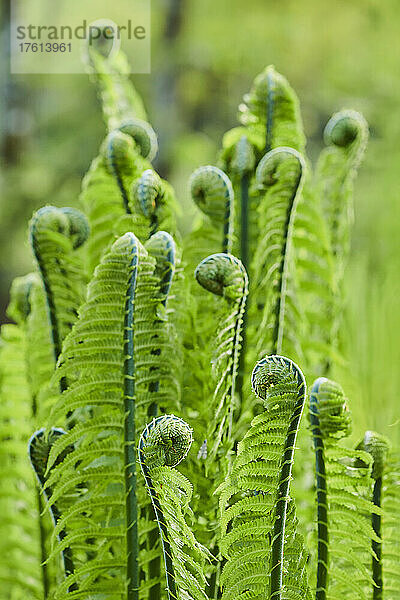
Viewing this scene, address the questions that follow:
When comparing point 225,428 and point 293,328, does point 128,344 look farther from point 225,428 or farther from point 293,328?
point 293,328

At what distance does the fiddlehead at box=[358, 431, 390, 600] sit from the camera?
A: 45 cm

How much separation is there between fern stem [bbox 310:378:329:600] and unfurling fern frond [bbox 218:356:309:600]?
0.10 ft

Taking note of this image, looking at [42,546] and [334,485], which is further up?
[334,485]

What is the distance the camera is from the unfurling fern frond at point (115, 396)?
0.43m

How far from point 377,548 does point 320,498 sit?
8cm

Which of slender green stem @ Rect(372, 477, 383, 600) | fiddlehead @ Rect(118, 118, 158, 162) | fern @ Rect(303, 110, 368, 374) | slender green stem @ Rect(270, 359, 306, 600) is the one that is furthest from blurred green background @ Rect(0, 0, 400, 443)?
slender green stem @ Rect(270, 359, 306, 600)

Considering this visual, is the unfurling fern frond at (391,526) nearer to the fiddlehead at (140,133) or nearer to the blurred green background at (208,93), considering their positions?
the fiddlehead at (140,133)

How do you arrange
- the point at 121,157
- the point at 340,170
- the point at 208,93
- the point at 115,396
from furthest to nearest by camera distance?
the point at 208,93 → the point at 340,170 → the point at 121,157 → the point at 115,396

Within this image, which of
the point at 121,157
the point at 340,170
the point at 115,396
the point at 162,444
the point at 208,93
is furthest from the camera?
the point at 208,93

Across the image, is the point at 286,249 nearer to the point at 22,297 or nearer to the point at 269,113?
the point at 269,113

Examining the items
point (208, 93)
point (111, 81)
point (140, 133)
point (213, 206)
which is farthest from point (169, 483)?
point (208, 93)

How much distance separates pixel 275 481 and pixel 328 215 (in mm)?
360

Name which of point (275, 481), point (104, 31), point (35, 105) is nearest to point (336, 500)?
point (275, 481)

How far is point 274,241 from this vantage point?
0.54 metres
